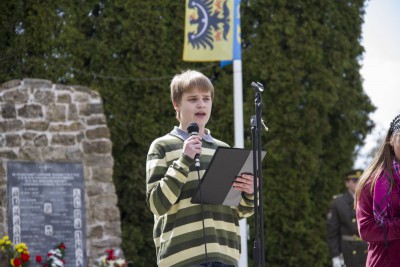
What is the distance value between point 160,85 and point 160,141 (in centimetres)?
648

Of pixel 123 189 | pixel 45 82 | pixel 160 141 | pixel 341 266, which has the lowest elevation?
pixel 341 266

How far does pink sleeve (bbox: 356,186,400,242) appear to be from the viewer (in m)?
3.64

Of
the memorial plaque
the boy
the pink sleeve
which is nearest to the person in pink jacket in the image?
the pink sleeve

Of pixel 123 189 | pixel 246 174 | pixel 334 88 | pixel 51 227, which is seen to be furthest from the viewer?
pixel 334 88

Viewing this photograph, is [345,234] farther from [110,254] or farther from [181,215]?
[181,215]

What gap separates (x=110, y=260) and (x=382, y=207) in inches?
198

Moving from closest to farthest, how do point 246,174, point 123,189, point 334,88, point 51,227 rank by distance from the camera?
point 246,174, point 51,227, point 123,189, point 334,88

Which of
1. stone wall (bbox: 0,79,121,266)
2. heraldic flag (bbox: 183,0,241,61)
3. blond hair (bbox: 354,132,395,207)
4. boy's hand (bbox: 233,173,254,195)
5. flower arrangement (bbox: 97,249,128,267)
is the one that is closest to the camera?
boy's hand (bbox: 233,173,254,195)

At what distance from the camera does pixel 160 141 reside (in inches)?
142

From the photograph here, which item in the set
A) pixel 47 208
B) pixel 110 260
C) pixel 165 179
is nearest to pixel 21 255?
pixel 47 208

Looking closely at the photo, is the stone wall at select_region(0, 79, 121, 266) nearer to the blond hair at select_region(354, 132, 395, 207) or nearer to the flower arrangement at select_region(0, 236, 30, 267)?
the flower arrangement at select_region(0, 236, 30, 267)

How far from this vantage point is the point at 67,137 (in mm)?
8578

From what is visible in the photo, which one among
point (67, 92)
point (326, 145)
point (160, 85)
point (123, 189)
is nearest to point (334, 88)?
point (326, 145)

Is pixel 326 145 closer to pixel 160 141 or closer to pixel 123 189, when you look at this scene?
pixel 123 189
